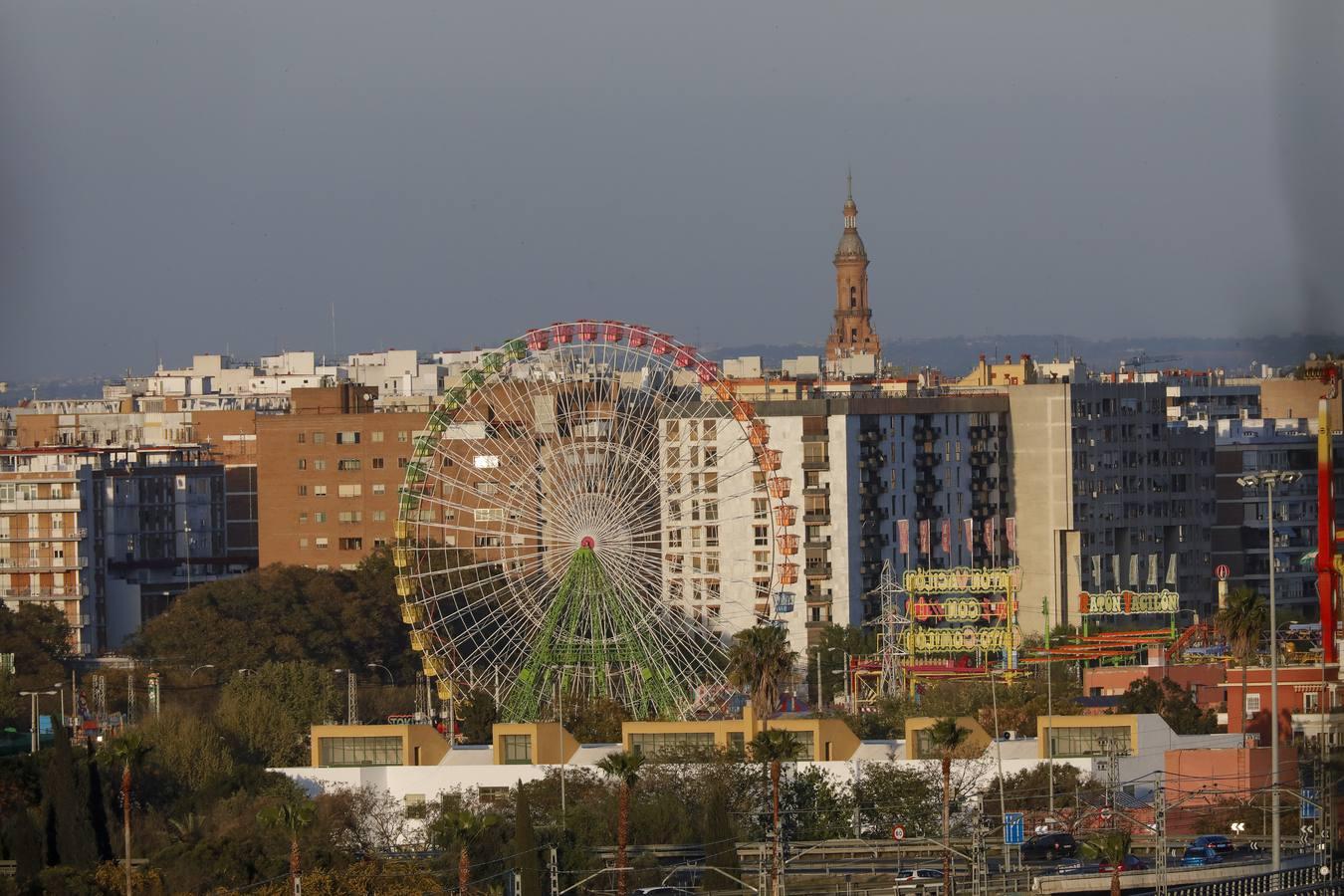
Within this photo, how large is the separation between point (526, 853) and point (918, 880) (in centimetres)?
912

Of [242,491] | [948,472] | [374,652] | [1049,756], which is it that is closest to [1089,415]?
[948,472]

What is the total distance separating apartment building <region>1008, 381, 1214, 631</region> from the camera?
6063 inches

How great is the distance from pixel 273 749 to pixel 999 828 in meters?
27.9

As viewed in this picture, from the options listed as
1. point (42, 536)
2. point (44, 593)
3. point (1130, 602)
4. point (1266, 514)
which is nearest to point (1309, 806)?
point (1130, 602)

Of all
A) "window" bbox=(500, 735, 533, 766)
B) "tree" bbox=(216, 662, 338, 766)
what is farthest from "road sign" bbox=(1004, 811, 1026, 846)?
"tree" bbox=(216, 662, 338, 766)

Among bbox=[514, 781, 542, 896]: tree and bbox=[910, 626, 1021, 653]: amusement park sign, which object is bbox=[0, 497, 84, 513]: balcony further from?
bbox=[514, 781, 542, 896]: tree

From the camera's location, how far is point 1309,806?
76.4m

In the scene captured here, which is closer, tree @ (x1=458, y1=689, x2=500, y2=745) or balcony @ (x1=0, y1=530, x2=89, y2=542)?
tree @ (x1=458, y1=689, x2=500, y2=745)

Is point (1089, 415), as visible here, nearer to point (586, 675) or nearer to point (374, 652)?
point (374, 652)

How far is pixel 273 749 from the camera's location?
101m

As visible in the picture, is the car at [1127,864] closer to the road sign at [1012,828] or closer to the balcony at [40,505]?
the road sign at [1012,828]

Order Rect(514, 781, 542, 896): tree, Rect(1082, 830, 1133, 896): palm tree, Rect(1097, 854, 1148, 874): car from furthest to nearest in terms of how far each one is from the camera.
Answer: Rect(1097, 854, 1148, 874): car
Rect(514, 781, 542, 896): tree
Rect(1082, 830, 1133, 896): palm tree

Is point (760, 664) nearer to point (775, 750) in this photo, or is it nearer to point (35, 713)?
point (775, 750)

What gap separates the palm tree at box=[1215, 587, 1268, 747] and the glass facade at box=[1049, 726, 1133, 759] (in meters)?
9.92
